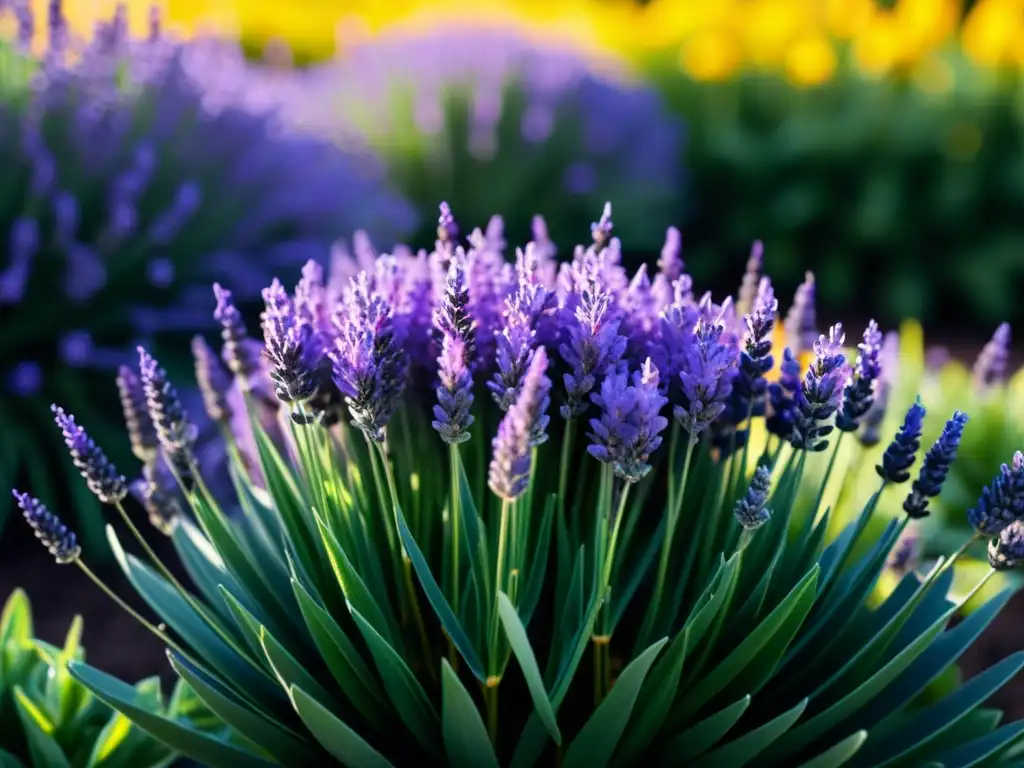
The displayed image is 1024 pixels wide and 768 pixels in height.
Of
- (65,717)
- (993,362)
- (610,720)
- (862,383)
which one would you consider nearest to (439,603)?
(610,720)

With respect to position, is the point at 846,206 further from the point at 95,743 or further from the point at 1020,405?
the point at 95,743

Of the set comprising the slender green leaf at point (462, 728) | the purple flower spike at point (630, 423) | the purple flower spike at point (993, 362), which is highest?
A: the purple flower spike at point (993, 362)

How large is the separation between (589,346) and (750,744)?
0.58m

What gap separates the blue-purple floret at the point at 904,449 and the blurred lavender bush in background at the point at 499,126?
3.73m

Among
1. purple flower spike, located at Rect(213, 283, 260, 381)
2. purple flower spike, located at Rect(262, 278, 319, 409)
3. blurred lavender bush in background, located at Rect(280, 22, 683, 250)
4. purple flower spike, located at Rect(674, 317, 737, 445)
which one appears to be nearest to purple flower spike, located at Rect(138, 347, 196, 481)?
purple flower spike, located at Rect(213, 283, 260, 381)

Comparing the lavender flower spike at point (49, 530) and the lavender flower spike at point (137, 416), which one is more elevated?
the lavender flower spike at point (137, 416)

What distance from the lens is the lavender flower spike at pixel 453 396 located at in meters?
1.22

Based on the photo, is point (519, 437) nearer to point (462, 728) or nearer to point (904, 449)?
point (462, 728)

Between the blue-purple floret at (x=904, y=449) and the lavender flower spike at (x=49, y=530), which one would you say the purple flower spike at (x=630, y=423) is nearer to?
the blue-purple floret at (x=904, y=449)

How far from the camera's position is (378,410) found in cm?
129

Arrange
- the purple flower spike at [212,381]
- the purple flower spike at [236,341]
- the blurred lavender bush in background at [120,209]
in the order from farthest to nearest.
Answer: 1. the blurred lavender bush in background at [120,209]
2. the purple flower spike at [212,381]
3. the purple flower spike at [236,341]

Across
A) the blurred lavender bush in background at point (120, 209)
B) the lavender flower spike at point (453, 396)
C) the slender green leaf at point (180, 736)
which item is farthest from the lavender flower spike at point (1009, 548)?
the blurred lavender bush in background at point (120, 209)

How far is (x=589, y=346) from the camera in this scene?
130 centimetres

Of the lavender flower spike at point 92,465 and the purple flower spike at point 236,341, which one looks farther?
the purple flower spike at point 236,341
